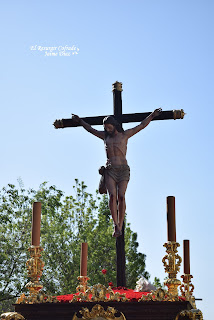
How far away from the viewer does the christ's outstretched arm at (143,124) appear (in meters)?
11.2

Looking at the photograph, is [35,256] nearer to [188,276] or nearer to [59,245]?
[188,276]

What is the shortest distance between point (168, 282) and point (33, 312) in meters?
1.99

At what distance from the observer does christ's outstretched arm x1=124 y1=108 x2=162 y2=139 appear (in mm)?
11195

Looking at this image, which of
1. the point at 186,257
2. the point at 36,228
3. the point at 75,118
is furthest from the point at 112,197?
the point at 36,228

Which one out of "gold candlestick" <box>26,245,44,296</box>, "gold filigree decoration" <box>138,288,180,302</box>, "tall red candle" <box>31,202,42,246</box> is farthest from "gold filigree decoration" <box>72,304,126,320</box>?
"tall red candle" <box>31,202,42,246</box>

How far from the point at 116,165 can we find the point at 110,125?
0.80 metres

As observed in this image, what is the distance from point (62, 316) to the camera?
25.9ft

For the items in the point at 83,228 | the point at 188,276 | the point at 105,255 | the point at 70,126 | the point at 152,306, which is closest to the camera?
the point at 152,306

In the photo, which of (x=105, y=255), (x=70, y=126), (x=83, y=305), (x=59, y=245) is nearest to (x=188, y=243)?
(x=83, y=305)

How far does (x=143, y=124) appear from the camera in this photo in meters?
11.4

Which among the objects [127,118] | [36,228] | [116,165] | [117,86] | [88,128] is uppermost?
[117,86]

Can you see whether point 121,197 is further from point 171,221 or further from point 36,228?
point 36,228

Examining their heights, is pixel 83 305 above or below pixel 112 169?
below

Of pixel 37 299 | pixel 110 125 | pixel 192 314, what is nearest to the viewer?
pixel 192 314
